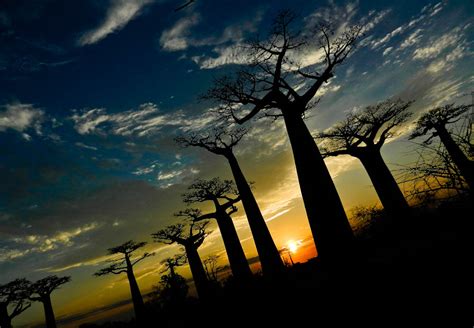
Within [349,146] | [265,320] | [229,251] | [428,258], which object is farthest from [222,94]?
[229,251]

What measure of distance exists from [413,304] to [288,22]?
736 centimetres

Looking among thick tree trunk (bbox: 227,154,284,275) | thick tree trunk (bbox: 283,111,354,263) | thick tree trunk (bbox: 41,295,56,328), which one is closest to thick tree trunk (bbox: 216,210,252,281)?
thick tree trunk (bbox: 227,154,284,275)

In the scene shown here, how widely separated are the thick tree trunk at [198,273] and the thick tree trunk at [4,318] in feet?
41.6

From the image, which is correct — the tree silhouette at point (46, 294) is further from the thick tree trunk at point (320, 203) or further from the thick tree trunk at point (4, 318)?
the thick tree trunk at point (320, 203)

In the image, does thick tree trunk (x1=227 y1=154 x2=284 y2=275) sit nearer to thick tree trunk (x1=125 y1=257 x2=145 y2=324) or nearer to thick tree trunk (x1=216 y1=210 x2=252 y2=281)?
thick tree trunk (x1=216 y1=210 x2=252 y2=281)

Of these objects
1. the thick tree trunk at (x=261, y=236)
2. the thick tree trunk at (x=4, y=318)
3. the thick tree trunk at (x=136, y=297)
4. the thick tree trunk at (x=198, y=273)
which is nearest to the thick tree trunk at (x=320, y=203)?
the thick tree trunk at (x=261, y=236)

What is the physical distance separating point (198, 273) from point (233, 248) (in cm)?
444

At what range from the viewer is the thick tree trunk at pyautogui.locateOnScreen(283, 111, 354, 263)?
5258mm

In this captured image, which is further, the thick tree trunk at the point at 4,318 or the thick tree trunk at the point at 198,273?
the thick tree trunk at the point at 4,318

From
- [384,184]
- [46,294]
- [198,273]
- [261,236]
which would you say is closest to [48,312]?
[46,294]

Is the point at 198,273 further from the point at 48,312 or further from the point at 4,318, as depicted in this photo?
the point at 4,318

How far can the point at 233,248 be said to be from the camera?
47.4 ft

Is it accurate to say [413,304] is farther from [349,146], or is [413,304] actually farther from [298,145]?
[349,146]

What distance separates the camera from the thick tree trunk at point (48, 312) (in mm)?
19155
